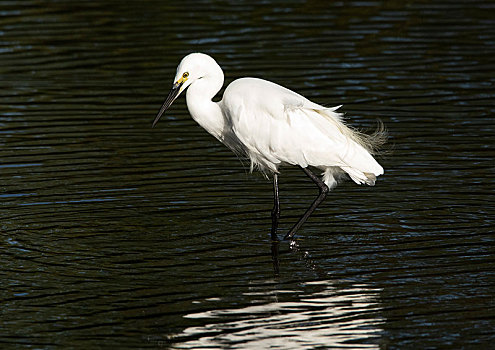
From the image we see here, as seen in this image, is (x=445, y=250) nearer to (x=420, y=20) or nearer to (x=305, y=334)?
(x=305, y=334)

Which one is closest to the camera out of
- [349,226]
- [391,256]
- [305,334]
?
[305,334]

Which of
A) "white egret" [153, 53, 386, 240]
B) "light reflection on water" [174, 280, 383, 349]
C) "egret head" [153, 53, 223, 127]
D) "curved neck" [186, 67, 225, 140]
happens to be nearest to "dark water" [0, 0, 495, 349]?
"light reflection on water" [174, 280, 383, 349]

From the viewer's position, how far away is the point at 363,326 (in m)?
6.10

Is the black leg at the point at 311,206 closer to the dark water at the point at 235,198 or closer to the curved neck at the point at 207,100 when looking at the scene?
the dark water at the point at 235,198

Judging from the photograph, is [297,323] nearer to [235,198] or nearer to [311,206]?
[311,206]

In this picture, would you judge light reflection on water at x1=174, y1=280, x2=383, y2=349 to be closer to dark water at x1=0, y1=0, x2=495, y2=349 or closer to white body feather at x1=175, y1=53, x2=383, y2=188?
dark water at x1=0, y1=0, x2=495, y2=349

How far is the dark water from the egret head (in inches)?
45.9

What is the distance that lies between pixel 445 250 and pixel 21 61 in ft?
27.0

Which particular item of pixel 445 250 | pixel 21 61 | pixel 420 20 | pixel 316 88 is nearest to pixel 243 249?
pixel 445 250

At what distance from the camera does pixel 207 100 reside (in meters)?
8.20

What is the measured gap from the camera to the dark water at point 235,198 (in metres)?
6.29

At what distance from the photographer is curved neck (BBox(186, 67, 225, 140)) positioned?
8086mm

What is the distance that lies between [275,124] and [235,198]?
1.20 meters

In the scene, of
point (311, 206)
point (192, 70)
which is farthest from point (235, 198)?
point (192, 70)
